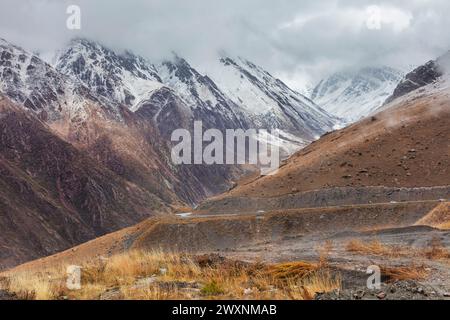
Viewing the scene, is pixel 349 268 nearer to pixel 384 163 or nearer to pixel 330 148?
pixel 384 163

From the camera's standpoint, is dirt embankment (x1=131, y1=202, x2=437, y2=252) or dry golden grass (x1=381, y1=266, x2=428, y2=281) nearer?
dry golden grass (x1=381, y1=266, x2=428, y2=281)

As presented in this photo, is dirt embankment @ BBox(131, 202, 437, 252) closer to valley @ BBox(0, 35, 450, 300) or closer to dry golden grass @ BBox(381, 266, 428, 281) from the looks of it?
valley @ BBox(0, 35, 450, 300)

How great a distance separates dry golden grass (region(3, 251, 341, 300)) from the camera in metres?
11.2

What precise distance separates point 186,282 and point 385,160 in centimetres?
4938

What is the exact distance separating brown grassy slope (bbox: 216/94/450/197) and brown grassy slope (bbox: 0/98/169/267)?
96.6 meters

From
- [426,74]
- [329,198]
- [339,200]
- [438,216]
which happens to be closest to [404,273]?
[438,216]

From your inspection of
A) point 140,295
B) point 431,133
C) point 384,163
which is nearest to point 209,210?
point 384,163

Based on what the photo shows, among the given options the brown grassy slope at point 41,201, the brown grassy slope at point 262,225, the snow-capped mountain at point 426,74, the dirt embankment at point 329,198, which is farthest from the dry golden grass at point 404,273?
the brown grassy slope at point 41,201

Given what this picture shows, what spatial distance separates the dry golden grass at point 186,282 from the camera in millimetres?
11180

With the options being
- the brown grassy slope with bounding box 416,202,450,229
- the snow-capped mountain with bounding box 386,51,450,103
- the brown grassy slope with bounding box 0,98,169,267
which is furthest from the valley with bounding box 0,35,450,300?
the snow-capped mountain with bounding box 386,51,450,103

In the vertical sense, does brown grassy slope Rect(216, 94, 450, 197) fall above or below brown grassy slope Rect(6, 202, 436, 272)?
above
